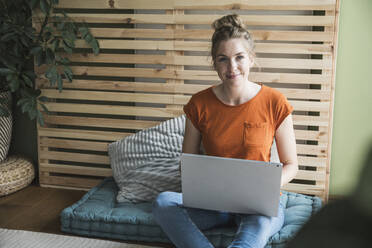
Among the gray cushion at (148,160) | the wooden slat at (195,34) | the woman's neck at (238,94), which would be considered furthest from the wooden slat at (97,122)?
the woman's neck at (238,94)

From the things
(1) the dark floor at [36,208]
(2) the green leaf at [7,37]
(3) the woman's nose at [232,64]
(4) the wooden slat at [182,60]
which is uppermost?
(2) the green leaf at [7,37]

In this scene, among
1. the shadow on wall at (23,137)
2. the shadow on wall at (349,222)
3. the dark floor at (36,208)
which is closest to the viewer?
the shadow on wall at (349,222)

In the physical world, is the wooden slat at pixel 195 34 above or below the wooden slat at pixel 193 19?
below

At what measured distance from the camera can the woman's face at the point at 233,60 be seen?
5.18 ft

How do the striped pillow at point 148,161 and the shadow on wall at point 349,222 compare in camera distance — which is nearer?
the shadow on wall at point 349,222

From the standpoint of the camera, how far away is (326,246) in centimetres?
9

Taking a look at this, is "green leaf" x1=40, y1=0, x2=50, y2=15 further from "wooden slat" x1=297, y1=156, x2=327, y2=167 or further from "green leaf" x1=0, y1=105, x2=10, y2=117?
"wooden slat" x1=297, y1=156, x2=327, y2=167

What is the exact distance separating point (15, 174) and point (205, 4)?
160 cm

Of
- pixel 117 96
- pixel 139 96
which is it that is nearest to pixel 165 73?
pixel 139 96

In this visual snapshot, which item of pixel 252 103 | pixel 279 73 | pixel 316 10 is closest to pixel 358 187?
pixel 252 103

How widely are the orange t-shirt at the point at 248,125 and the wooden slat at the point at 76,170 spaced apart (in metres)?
1.09

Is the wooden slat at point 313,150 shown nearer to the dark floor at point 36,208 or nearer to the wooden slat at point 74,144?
the dark floor at point 36,208

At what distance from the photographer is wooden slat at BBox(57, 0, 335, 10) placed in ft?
6.79

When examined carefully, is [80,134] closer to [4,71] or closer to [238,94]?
[4,71]
